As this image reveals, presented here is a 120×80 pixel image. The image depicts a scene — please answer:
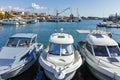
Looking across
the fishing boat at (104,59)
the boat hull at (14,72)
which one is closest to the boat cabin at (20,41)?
the boat hull at (14,72)

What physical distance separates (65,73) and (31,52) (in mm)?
5437

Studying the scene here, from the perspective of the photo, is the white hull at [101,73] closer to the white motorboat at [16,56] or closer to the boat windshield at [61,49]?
the boat windshield at [61,49]

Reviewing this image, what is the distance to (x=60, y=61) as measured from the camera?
40.9ft

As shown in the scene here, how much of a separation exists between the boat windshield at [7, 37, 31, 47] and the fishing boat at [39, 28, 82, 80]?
2.84 meters

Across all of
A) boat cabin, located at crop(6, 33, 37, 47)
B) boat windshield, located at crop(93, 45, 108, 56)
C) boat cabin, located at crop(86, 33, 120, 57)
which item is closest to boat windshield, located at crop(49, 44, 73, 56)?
boat cabin, located at crop(86, 33, 120, 57)

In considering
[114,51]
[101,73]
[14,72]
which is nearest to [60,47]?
[101,73]

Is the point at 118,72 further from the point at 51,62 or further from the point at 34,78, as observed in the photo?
the point at 34,78

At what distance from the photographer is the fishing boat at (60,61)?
11469mm

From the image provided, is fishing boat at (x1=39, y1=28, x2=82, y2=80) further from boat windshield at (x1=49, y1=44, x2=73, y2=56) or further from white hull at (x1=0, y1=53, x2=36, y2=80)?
white hull at (x1=0, y1=53, x2=36, y2=80)

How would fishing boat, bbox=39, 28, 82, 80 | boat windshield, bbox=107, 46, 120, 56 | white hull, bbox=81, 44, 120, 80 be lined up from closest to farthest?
white hull, bbox=81, 44, 120, 80 < fishing boat, bbox=39, 28, 82, 80 < boat windshield, bbox=107, 46, 120, 56

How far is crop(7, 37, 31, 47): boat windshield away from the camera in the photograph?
15789 millimetres

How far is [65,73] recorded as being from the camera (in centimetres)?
1134

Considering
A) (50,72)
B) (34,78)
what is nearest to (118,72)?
(50,72)

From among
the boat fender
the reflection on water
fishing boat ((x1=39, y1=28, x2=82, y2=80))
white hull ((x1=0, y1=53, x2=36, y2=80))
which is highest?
fishing boat ((x1=39, y1=28, x2=82, y2=80))
